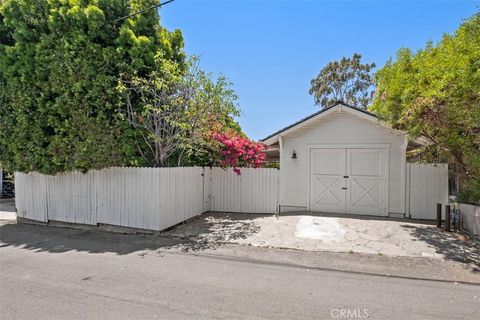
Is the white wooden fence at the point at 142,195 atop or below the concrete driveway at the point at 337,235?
atop

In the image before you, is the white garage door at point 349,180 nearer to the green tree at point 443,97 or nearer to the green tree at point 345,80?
the green tree at point 443,97

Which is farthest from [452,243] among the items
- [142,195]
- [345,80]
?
[345,80]

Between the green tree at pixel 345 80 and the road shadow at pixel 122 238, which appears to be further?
the green tree at pixel 345 80

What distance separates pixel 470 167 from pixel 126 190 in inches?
365

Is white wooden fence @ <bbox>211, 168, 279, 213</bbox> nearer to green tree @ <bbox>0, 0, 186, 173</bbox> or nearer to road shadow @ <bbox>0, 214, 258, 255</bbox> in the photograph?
road shadow @ <bbox>0, 214, 258, 255</bbox>

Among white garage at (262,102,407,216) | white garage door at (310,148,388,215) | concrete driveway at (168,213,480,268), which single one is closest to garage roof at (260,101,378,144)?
white garage at (262,102,407,216)

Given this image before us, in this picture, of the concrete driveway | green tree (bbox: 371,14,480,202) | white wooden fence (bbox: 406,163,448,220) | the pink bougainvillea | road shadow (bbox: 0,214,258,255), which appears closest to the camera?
green tree (bbox: 371,14,480,202)

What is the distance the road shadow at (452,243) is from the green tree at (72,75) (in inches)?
312

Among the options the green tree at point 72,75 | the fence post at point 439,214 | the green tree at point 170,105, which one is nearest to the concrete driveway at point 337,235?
the fence post at point 439,214

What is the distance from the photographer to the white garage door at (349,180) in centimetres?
974

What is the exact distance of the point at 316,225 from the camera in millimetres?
8461

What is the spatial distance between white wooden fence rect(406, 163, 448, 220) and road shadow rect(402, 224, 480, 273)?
4.15ft

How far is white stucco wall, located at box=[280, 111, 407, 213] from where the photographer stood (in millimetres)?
9555

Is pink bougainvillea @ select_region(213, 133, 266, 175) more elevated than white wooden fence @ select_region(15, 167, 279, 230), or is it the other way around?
pink bougainvillea @ select_region(213, 133, 266, 175)
